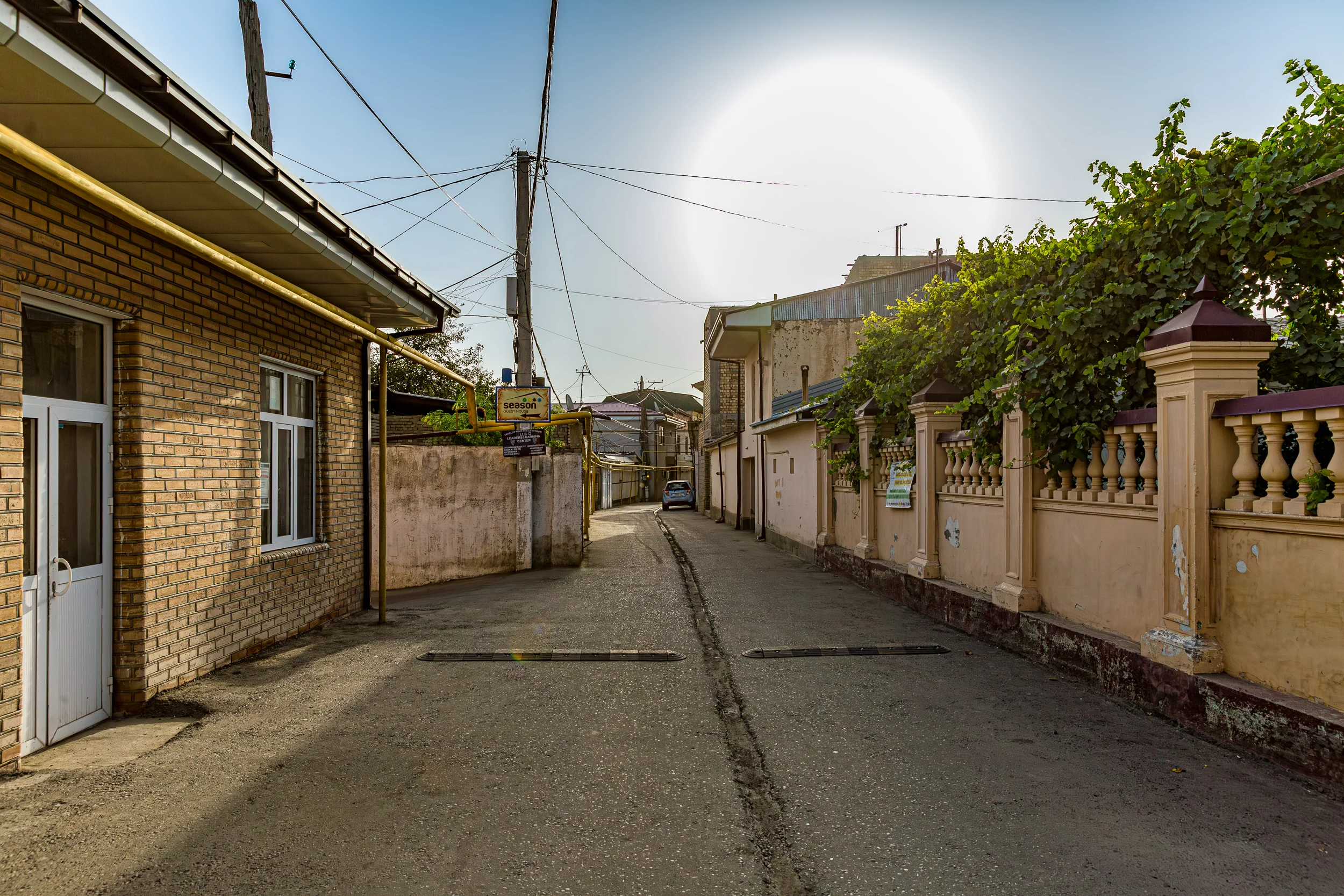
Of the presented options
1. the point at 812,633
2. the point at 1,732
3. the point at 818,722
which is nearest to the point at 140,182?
the point at 1,732

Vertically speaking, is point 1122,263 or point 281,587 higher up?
A: point 1122,263

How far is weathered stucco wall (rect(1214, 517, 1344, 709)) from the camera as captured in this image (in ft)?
12.3

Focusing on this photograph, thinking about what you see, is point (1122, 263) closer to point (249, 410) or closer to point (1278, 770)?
point (1278, 770)

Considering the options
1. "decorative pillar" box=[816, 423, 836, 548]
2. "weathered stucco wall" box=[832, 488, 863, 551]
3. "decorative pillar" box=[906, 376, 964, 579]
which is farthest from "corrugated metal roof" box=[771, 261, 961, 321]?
"decorative pillar" box=[906, 376, 964, 579]

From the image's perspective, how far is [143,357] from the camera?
486 centimetres

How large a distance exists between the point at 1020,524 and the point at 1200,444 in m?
2.32

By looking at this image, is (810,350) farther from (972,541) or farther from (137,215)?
(137,215)

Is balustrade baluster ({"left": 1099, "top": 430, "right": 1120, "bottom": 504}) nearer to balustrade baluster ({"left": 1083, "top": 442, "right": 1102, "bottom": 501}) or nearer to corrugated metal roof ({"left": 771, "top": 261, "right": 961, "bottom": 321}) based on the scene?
balustrade baluster ({"left": 1083, "top": 442, "right": 1102, "bottom": 501})

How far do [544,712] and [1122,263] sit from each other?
5.06 meters

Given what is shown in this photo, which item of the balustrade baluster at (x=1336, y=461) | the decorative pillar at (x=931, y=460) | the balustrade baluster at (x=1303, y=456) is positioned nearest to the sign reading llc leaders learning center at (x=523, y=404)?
the decorative pillar at (x=931, y=460)

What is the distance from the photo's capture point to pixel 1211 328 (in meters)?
4.36

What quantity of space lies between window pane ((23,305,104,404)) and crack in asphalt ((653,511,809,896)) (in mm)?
4210

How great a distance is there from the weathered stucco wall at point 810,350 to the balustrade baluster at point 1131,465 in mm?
15421

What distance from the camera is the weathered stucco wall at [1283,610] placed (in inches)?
147
